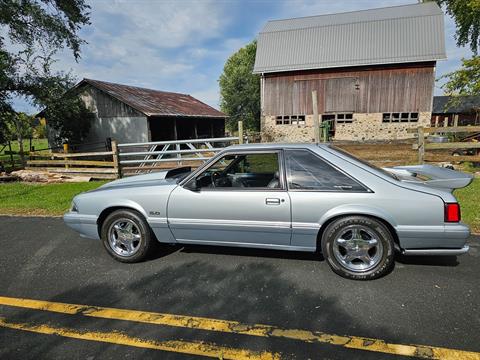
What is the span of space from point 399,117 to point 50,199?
23.8 meters

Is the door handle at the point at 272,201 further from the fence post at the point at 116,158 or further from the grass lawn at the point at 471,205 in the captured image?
the fence post at the point at 116,158

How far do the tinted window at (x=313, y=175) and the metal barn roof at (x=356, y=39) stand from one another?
2289cm

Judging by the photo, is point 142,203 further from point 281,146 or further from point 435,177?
point 435,177

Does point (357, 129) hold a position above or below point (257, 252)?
above

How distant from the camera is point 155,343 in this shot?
2537mm

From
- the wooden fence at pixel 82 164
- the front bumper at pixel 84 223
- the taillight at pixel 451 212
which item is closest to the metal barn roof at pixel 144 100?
the wooden fence at pixel 82 164

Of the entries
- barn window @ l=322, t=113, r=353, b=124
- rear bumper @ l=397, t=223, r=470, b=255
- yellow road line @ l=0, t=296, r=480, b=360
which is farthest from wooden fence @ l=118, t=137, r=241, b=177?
barn window @ l=322, t=113, r=353, b=124

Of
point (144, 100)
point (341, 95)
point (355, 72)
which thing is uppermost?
point (355, 72)

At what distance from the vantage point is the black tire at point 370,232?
3260 millimetres

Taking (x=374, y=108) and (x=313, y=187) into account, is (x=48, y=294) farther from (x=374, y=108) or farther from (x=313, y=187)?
(x=374, y=108)

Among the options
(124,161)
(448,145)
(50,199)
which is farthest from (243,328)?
(124,161)

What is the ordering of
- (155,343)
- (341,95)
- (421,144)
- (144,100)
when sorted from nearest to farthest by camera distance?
(155,343), (421,144), (144,100), (341,95)

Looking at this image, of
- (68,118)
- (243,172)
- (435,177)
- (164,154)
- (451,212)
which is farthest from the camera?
(68,118)

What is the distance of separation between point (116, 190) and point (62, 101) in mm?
16182
